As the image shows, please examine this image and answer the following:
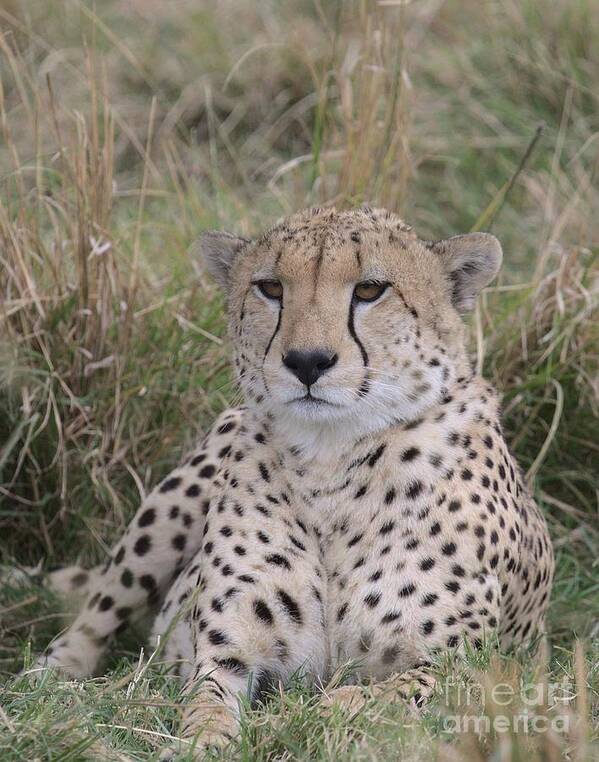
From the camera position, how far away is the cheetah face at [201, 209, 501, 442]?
10.3 feet

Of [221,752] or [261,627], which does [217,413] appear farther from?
[221,752]

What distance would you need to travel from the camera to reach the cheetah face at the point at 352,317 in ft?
10.3

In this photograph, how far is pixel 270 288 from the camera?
3373 millimetres

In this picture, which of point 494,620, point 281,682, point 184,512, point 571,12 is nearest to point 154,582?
point 184,512

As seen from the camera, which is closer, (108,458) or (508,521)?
(508,521)

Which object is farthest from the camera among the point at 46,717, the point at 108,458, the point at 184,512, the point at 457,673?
the point at 108,458

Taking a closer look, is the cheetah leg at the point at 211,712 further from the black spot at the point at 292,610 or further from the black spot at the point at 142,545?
the black spot at the point at 142,545

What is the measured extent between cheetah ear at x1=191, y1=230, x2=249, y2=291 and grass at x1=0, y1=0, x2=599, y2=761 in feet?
2.25

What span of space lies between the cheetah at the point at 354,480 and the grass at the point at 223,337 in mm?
208

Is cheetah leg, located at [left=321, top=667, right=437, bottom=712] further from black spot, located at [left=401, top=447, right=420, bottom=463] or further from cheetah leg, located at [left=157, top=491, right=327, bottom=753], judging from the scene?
black spot, located at [left=401, top=447, right=420, bottom=463]

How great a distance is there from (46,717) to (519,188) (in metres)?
3.99

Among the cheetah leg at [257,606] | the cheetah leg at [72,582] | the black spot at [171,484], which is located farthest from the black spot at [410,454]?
the cheetah leg at [72,582]

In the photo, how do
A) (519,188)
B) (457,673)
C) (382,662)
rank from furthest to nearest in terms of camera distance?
(519,188), (382,662), (457,673)

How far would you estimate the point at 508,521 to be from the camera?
344 cm
